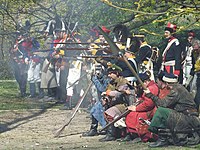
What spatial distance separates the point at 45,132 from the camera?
40.4ft

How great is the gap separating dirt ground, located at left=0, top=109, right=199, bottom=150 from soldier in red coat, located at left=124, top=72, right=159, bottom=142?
7.8 inches

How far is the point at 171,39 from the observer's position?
12.6 m

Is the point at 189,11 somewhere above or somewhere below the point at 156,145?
above

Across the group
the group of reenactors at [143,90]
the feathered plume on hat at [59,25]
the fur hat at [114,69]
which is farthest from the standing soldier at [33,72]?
the fur hat at [114,69]

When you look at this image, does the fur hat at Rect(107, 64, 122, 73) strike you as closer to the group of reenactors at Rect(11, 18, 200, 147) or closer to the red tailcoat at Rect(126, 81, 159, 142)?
the group of reenactors at Rect(11, 18, 200, 147)

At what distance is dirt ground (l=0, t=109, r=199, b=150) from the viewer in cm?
1051

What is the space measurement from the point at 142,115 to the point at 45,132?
8.06 feet

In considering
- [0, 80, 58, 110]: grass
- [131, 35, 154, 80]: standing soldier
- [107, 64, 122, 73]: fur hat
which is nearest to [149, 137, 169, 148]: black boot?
[107, 64, 122, 73]: fur hat

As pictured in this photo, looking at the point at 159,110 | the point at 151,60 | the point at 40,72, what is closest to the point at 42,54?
the point at 40,72

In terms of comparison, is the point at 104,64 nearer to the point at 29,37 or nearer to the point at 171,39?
the point at 171,39

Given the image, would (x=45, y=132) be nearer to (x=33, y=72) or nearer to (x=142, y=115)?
(x=142, y=115)

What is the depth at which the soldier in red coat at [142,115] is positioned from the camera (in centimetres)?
1040

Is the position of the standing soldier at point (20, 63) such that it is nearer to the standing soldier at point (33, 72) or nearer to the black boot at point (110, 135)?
the standing soldier at point (33, 72)

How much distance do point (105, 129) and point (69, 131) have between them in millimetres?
1356
